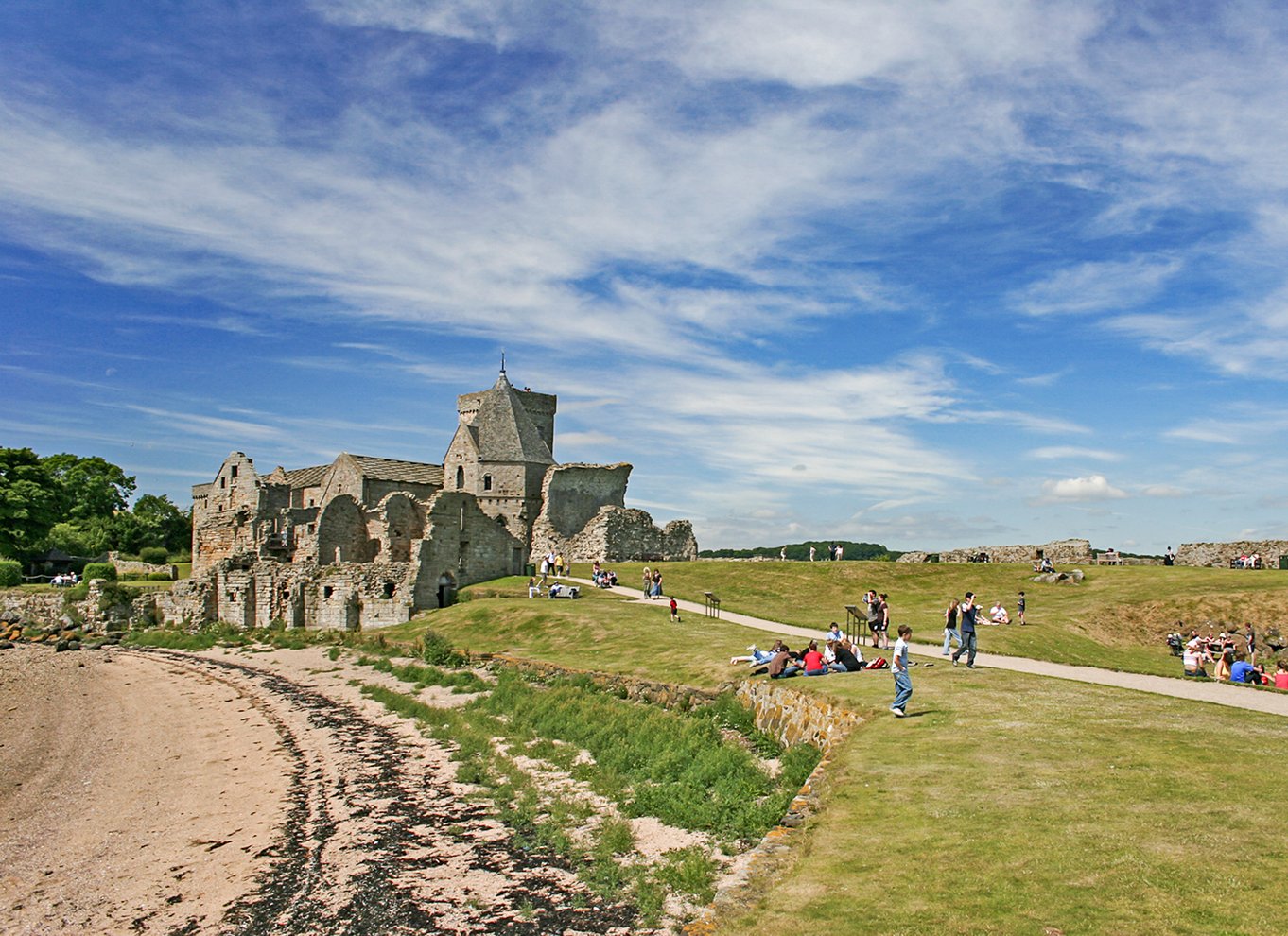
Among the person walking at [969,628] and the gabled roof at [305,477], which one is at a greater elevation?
the gabled roof at [305,477]

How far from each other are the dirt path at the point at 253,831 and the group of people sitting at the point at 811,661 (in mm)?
7492

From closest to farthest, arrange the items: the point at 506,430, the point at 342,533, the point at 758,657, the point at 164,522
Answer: the point at 758,657
the point at 342,533
the point at 506,430
the point at 164,522

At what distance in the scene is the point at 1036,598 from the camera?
3841 centimetres

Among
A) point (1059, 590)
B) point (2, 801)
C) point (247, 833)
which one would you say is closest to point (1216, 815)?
point (247, 833)

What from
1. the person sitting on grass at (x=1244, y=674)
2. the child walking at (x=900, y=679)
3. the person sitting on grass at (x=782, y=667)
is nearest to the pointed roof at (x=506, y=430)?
the person sitting on grass at (x=782, y=667)

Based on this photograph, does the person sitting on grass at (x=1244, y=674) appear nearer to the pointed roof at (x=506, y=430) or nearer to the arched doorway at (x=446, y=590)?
the arched doorway at (x=446, y=590)

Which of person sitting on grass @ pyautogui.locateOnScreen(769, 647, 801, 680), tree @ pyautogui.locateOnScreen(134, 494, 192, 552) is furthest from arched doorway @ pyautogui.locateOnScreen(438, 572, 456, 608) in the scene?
tree @ pyautogui.locateOnScreen(134, 494, 192, 552)

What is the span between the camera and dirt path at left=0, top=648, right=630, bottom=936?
444 inches

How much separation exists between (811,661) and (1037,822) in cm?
1039

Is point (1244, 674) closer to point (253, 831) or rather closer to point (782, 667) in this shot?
point (782, 667)

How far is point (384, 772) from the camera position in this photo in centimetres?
1789

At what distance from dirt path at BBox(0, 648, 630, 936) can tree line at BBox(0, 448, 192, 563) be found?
43235 millimetres

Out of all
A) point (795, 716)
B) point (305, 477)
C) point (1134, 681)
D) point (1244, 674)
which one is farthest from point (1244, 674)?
point (305, 477)

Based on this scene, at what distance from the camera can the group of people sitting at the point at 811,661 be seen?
19.7 metres
